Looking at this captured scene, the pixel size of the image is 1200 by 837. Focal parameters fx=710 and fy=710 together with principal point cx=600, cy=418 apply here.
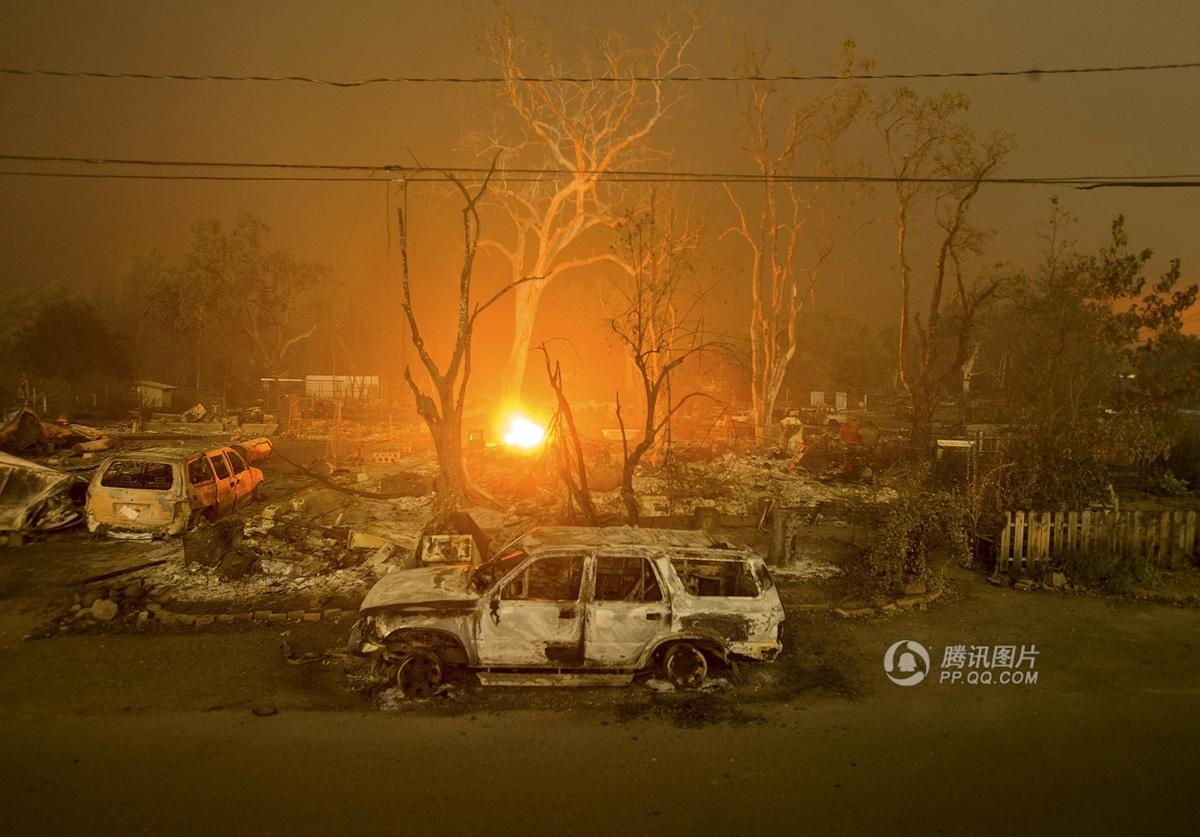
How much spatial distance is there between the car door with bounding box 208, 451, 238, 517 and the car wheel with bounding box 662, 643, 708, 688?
9798 millimetres

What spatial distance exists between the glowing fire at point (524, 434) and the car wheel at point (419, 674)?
49.5 feet

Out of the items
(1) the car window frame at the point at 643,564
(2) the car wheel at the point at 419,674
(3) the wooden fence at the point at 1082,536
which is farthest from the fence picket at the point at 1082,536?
(2) the car wheel at the point at 419,674

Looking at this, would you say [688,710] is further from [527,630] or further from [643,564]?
[527,630]

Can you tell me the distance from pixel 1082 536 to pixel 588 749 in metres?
9.76

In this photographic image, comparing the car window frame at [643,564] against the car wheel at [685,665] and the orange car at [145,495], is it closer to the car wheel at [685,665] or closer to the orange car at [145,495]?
the car wheel at [685,665]

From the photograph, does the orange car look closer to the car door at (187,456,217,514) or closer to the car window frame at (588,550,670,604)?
the car door at (187,456,217,514)

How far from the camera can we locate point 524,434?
22609mm

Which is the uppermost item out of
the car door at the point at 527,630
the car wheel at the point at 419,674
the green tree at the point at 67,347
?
the green tree at the point at 67,347

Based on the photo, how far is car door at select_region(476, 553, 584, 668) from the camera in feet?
23.2

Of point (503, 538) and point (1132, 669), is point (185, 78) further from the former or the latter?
Result: point (1132, 669)

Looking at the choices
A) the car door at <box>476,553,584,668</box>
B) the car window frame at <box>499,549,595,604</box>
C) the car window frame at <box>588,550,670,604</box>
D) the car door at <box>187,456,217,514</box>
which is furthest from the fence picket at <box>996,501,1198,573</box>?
the car door at <box>187,456,217,514</box>

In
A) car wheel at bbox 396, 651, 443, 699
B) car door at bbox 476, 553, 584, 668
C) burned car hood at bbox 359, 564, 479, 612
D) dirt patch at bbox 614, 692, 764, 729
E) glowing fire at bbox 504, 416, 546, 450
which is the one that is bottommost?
dirt patch at bbox 614, 692, 764, 729

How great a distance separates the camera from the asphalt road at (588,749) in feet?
16.8

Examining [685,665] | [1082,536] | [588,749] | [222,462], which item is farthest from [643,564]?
[222,462]
